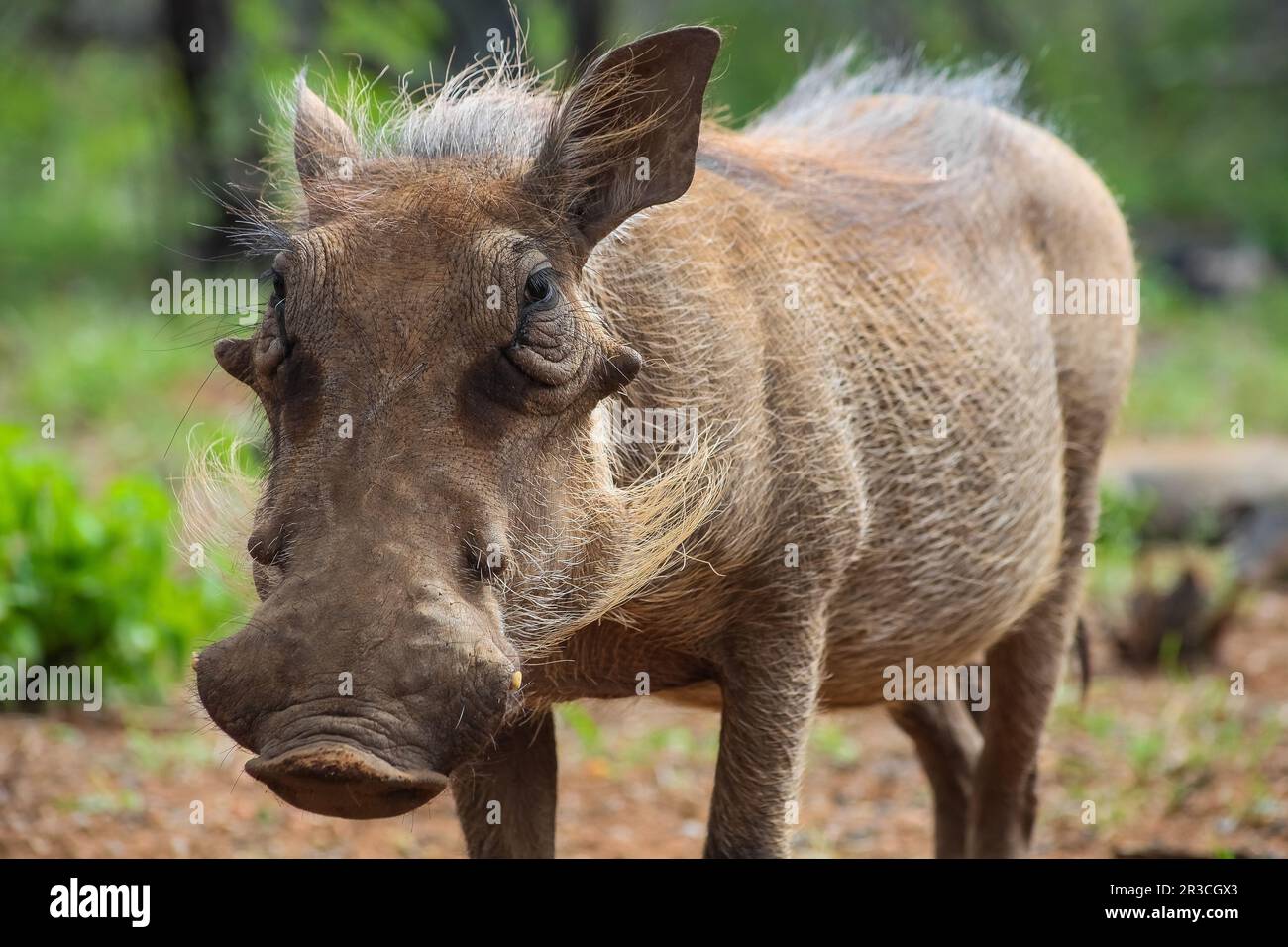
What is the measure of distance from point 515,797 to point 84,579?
2.59 metres

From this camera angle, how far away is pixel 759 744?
10.2ft

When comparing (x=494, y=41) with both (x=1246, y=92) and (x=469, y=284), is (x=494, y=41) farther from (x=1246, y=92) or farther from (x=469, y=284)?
(x=1246, y=92)

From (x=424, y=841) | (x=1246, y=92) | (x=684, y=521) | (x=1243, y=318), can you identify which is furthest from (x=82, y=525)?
(x=1246, y=92)

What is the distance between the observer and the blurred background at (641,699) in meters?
4.95

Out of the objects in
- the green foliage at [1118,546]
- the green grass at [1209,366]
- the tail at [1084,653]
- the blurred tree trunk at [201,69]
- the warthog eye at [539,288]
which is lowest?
the tail at [1084,653]

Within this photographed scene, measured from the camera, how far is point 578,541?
2615 mm

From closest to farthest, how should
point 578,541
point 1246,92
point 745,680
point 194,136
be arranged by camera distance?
point 578,541, point 745,680, point 194,136, point 1246,92

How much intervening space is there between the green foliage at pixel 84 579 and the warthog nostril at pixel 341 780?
3382mm

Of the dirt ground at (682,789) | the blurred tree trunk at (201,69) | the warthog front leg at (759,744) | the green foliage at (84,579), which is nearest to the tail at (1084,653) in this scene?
the dirt ground at (682,789)

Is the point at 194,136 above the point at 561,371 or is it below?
above

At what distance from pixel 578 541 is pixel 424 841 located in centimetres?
260

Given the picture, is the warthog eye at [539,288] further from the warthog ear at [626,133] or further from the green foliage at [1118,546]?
the green foliage at [1118,546]

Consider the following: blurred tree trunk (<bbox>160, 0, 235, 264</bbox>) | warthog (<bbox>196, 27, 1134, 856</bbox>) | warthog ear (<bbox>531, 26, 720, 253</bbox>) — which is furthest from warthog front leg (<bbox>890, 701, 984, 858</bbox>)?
blurred tree trunk (<bbox>160, 0, 235, 264</bbox>)

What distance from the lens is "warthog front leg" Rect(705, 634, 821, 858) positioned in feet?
10.2
